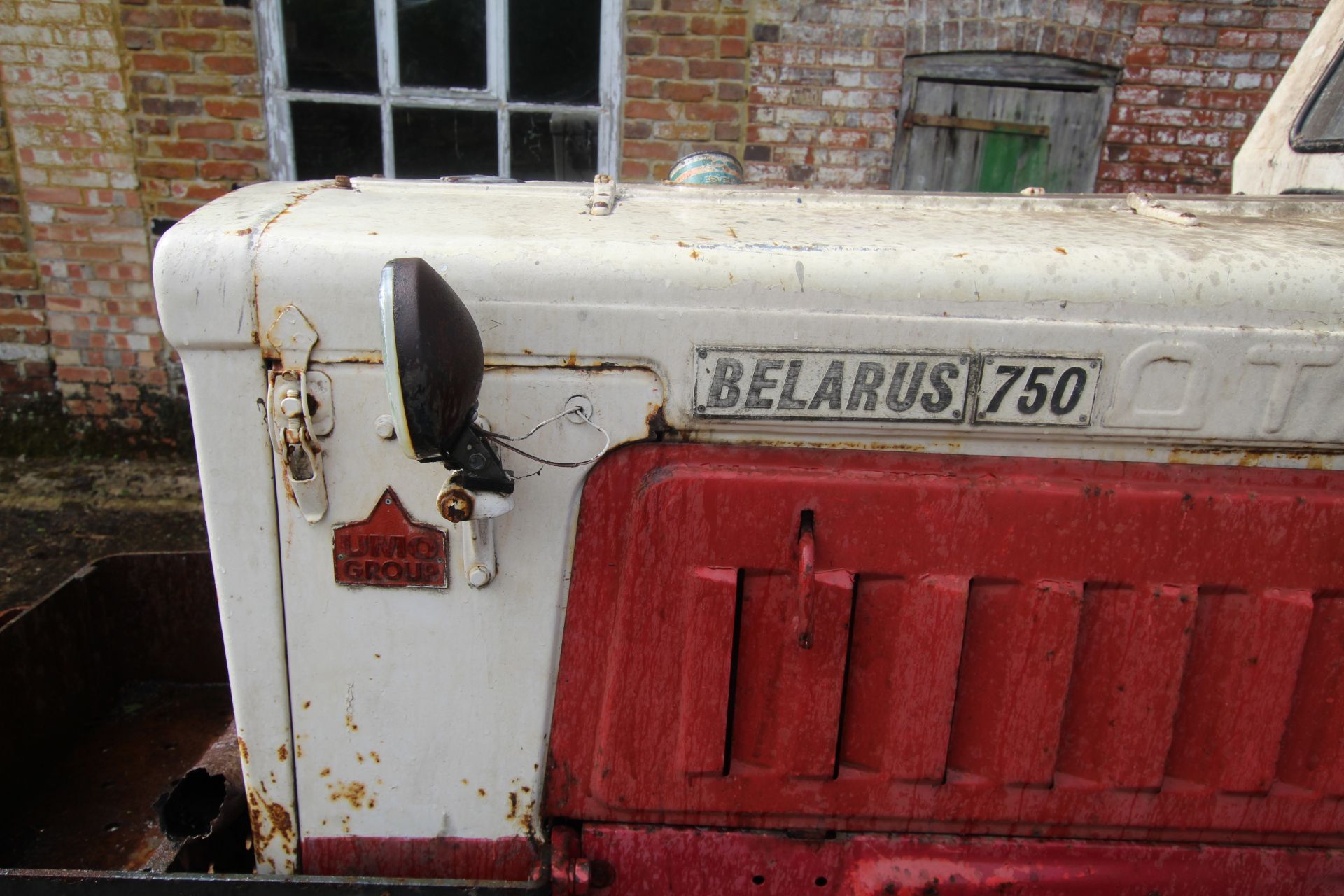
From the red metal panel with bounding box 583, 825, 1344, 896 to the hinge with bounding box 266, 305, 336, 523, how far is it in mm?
651

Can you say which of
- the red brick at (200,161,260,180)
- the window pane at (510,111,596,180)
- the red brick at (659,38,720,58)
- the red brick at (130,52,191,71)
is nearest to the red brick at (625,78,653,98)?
the red brick at (659,38,720,58)

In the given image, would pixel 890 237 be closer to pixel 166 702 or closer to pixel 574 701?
pixel 574 701

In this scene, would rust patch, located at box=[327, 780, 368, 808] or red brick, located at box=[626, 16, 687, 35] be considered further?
red brick, located at box=[626, 16, 687, 35]

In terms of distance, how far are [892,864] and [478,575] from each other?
2.40 feet

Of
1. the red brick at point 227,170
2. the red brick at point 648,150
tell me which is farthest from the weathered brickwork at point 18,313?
the red brick at point 648,150

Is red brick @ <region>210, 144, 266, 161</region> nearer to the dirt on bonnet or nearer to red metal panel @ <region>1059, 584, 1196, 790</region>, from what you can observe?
the dirt on bonnet

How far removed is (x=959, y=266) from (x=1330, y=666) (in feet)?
2.56

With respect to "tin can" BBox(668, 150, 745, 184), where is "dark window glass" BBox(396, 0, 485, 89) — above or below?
above

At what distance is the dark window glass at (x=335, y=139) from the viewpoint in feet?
14.1

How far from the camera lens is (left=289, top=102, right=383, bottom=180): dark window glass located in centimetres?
429

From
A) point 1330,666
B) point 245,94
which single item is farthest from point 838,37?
point 1330,666

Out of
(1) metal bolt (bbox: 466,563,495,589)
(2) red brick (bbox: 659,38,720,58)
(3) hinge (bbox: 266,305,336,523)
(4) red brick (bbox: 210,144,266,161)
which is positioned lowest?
(1) metal bolt (bbox: 466,563,495,589)

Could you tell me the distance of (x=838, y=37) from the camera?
4.19m

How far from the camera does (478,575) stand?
1178mm
